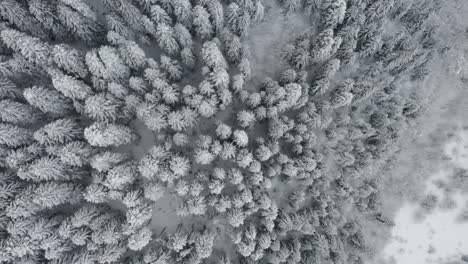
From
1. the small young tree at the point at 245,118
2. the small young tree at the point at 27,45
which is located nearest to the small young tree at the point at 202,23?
the small young tree at the point at 245,118

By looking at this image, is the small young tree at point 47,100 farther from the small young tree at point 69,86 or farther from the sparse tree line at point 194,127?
the small young tree at point 69,86

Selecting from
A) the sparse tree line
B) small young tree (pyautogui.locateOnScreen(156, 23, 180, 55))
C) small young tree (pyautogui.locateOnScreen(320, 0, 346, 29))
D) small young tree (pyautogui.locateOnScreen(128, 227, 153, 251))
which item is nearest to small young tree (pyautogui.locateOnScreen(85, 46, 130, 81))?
the sparse tree line

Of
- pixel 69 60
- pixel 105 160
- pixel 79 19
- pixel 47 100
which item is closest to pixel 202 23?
pixel 79 19

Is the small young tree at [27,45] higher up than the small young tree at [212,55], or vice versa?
the small young tree at [212,55]

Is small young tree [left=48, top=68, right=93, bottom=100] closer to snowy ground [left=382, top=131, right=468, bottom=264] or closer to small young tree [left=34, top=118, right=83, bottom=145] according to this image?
small young tree [left=34, top=118, right=83, bottom=145]

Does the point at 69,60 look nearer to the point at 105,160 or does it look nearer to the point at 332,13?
the point at 105,160
